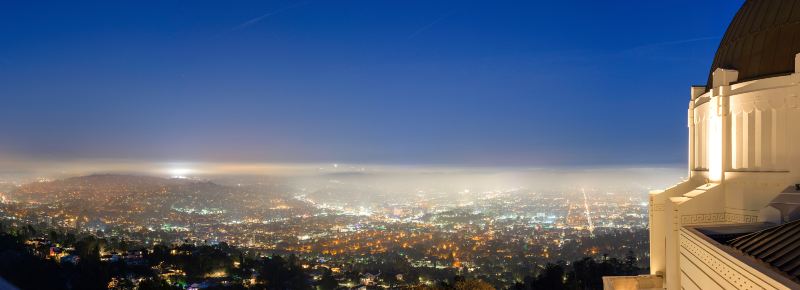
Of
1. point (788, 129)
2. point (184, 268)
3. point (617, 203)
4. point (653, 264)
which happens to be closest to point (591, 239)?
point (617, 203)

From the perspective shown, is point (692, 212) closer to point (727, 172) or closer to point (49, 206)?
point (727, 172)

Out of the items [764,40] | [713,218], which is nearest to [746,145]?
[713,218]

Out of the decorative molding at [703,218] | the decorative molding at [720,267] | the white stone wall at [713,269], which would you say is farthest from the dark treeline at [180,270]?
the decorative molding at [720,267]

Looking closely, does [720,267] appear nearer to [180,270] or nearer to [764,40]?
[764,40]

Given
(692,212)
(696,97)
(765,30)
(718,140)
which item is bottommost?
(692,212)

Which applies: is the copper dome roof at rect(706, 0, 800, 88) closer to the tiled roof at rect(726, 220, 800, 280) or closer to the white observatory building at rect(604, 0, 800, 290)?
the white observatory building at rect(604, 0, 800, 290)
